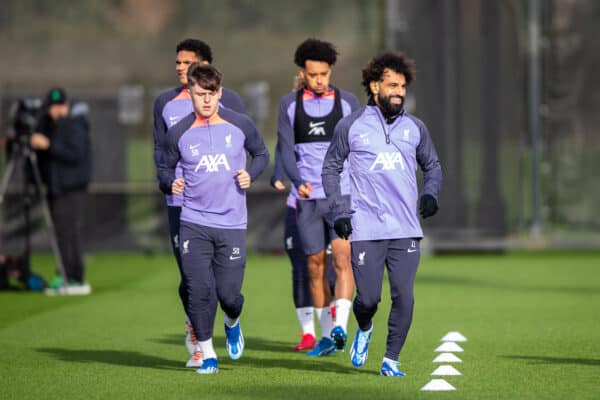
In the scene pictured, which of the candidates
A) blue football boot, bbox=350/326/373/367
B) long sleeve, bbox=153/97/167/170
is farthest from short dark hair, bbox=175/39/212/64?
blue football boot, bbox=350/326/373/367

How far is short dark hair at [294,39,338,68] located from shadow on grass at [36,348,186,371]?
95.7 inches

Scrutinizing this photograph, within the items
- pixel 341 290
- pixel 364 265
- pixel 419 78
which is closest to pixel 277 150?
pixel 341 290

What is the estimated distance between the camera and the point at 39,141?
15.4m

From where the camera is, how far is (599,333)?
11.1 m

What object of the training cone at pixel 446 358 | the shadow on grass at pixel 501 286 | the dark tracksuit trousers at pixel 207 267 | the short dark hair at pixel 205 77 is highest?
the short dark hair at pixel 205 77

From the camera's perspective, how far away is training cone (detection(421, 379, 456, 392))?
8070 millimetres

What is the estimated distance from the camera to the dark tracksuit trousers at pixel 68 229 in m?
15.5

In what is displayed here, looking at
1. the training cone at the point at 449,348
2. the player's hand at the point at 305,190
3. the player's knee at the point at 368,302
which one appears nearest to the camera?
the player's knee at the point at 368,302

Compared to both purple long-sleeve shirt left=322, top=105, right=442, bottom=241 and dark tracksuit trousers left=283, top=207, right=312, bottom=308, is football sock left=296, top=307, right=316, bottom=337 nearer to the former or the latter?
dark tracksuit trousers left=283, top=207, right=312, bottom=308

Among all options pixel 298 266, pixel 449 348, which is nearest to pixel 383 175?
pixel 449 348

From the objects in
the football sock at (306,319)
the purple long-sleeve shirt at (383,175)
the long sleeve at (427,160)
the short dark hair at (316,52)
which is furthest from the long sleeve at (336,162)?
the football sock at (306,319)

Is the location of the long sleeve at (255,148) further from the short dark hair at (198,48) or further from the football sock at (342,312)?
the football sock at (342,312)

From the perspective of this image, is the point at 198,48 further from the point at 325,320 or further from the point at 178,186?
the point at 325,320

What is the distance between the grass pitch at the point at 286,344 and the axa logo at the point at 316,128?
5.41 ft
